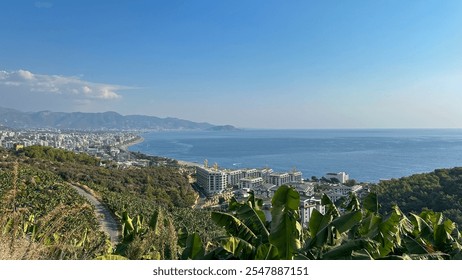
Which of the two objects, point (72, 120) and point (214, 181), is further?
point (214, 181)

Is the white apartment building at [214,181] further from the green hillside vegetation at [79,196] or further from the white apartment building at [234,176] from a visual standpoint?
the green hillside vegetation at [79,196]

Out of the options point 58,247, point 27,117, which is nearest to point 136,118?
point 27,117

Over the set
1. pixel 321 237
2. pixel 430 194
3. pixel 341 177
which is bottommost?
pixel 341 177

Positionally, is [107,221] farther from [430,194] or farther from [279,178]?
[279,178]

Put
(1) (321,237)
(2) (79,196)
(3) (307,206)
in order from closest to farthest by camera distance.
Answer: (1) (321,237)
(3) (307,206)
(2) (79,196)

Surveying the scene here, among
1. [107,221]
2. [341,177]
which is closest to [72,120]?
[107,221]

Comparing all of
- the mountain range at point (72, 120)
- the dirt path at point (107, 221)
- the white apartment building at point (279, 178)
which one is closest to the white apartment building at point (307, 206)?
the dirt path at point (107, 221)

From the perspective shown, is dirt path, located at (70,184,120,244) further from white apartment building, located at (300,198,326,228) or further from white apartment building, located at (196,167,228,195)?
white apartment building, located at (196,167,228,195)

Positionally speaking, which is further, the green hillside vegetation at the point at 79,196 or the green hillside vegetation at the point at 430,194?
the green hillside vegetation at the point at 430,194
